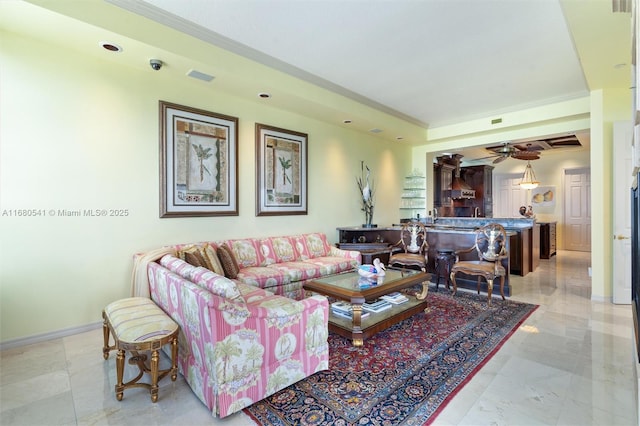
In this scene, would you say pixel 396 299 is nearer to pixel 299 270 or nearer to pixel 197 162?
pixel 299 270

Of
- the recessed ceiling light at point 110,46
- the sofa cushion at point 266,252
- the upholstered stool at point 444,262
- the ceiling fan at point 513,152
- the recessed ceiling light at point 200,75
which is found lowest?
the upholstered stool at point 444,262

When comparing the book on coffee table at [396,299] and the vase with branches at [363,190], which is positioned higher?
the vase with branches at [363,190]

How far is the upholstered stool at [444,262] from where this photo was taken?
4867mm

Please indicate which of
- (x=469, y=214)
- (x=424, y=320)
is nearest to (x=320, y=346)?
(x=424, y=320)

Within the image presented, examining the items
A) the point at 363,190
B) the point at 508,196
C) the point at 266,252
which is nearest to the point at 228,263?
the point at 266,252

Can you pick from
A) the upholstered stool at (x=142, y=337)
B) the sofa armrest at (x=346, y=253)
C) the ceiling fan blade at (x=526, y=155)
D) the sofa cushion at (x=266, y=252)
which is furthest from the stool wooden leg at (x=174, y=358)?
the ceiling fan blade at (x=526, y=155)

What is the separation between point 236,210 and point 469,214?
8684 mm

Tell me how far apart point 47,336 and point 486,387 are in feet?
12.8

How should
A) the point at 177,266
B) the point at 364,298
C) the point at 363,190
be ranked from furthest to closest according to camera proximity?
the point at 363,190 → the point at 364,298 → the point at 177,266

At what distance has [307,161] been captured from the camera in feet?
17.4

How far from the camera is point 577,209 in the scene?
29.1 feet

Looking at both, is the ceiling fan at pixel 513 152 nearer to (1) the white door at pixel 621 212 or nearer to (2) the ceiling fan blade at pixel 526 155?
(2) the ceiling fan blade at pixel 526 155

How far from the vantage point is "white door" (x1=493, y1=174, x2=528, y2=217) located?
32.4 ft

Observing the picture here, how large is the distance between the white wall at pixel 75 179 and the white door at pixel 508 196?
9.36 m
